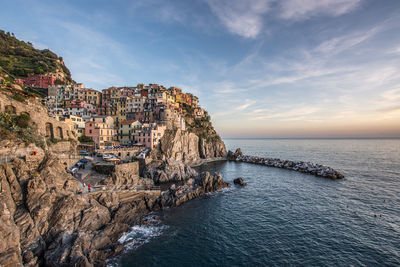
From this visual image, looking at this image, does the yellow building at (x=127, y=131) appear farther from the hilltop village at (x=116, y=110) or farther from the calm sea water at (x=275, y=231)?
the calm sea water at (x=275, y=231)

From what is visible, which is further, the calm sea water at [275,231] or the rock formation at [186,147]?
the rock formation at [186,147]

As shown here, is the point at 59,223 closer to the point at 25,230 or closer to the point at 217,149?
the point at 25,230

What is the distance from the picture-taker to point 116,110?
266 ft

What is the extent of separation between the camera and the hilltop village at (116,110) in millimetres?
60550

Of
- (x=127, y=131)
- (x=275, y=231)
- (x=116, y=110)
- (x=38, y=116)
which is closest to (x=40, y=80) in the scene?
(x=116, y=110)

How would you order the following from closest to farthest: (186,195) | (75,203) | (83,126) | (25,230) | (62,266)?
(62,266)
(25,230)
(75,203)
(186,195)
(83,126)

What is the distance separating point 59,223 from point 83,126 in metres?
45.7

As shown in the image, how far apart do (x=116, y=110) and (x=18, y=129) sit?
166 feet

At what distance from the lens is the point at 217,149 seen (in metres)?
93.9

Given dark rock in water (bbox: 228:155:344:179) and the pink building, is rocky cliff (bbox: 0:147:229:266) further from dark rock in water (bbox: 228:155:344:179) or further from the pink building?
dark rock in water (bbox: 228:155:344:179)

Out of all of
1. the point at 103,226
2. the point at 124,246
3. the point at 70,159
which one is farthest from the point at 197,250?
the point at 70,159

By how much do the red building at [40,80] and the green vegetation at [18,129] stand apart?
66006 millimetres

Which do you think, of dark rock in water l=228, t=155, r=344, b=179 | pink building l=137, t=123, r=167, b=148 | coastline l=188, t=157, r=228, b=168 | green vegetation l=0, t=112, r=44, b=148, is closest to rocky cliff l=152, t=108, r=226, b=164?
coastline l=188, t=157, r=228, b=168

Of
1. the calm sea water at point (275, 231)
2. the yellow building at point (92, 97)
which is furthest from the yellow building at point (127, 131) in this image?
the calm sea water at point (275, 231)
